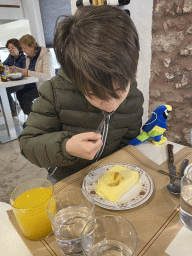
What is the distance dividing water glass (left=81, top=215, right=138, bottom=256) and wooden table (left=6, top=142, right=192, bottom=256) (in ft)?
0.15

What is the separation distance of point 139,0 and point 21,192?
1457mm

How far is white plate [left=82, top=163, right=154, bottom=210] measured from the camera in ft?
1.78

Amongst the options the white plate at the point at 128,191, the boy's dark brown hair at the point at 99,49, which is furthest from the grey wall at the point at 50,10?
the white plate at the point at 128,191

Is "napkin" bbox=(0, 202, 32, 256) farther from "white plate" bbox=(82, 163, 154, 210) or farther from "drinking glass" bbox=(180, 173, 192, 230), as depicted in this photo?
"drinking glass" bbox=(180, 173, 192, 230)

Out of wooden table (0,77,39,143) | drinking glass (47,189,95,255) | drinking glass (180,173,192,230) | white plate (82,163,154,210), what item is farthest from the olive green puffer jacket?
wooden table (0,77,39,143)

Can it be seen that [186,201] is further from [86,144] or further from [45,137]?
[45,137]

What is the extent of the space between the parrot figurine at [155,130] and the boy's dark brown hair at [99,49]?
1.25ft

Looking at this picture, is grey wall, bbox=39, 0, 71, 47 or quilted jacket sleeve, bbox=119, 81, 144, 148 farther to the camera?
grey wall, bbox=39, 0, 71, 47

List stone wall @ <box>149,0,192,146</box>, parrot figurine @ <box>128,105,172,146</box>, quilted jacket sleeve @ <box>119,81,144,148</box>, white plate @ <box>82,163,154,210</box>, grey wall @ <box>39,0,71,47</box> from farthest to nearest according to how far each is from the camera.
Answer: grey wall @ <box>39,0,71,47</box> < stone wall @ <box>149,0,192,146</box> < quilted jacket sleeve @ <box>119,81,144,148</box> < parrot figurine @ <box>128,105,172,146</box> < white plate @ <box>82,163,154,210</box>

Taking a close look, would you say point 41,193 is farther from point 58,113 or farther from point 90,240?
point 58,113

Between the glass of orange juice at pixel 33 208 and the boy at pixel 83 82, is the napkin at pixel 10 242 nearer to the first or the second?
the glass of orange juice at pixel 33 208

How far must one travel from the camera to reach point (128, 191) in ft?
1.96

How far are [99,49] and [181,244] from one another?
1.70 feet

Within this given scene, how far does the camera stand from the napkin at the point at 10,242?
457 mm
